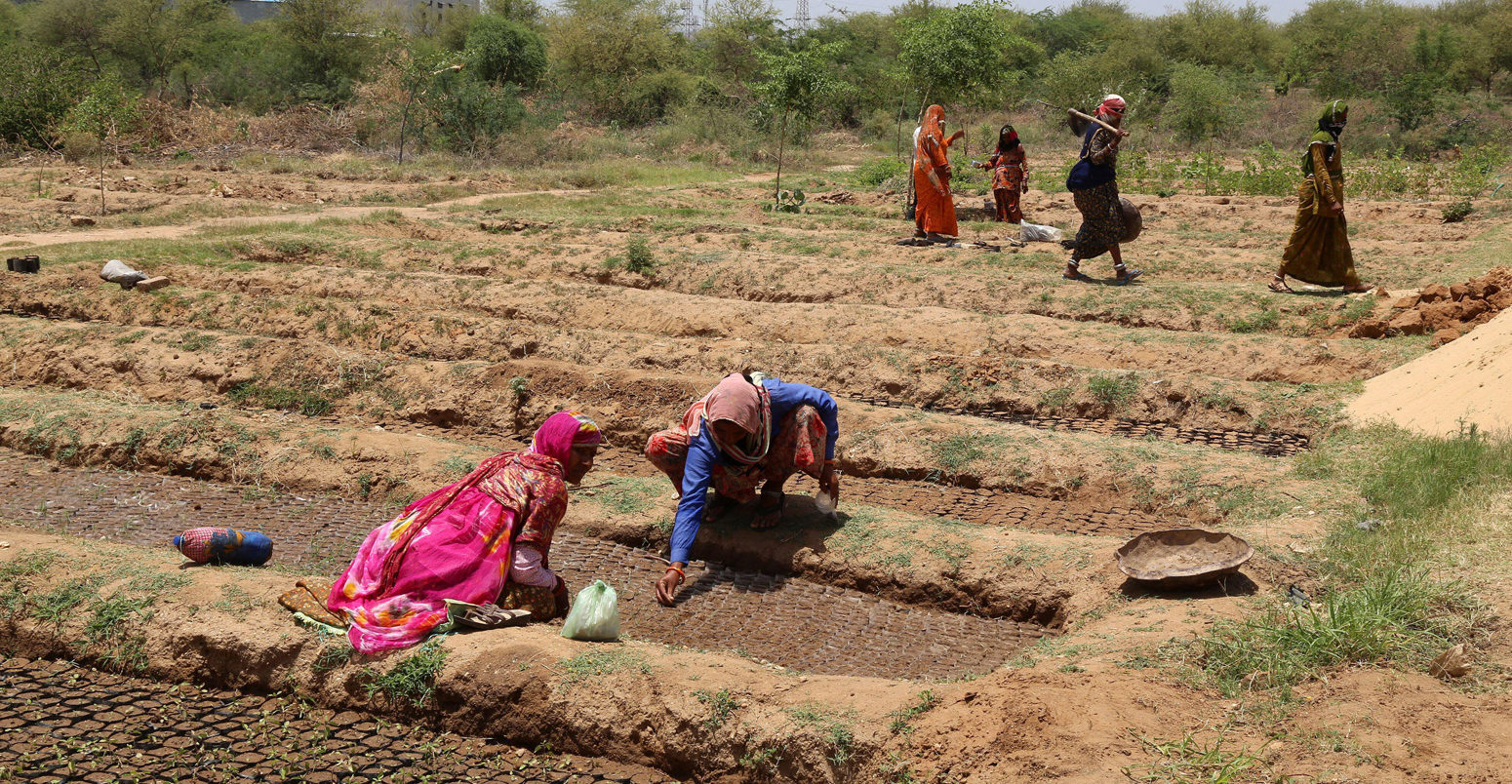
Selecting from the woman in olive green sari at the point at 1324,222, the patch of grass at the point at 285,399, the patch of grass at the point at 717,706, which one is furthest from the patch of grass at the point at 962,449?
the woman in olive green sari at the point at 1324,222

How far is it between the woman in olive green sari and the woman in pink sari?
280 inches

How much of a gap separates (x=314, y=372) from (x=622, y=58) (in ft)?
94.0

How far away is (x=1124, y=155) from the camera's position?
21.3 m

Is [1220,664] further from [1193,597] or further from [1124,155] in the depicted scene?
[1124,155]

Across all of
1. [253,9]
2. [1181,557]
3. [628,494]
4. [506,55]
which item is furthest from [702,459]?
[253,9]

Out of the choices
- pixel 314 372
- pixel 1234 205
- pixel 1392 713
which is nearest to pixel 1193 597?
pixel 1392 713

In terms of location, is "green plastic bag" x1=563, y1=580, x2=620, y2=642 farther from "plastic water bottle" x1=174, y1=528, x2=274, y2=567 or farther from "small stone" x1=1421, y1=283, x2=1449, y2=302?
"small stone" x1=1421, y1=283, x2=1449, y2=302

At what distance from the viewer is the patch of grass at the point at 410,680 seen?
3.77 m

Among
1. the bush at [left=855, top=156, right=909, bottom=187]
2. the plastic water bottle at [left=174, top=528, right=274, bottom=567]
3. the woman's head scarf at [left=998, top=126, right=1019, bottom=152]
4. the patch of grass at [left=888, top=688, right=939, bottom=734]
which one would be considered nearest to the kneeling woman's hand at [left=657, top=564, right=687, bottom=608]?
the patch of grass at [left=888, top=688, right=939, bottom=734]

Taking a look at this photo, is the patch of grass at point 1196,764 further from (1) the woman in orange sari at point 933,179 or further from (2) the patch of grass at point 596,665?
(1) the woman in orange sari at point 933,179

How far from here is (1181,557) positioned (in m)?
4.50

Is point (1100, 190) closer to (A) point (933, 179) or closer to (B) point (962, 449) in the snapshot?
(A) point (933, 179)

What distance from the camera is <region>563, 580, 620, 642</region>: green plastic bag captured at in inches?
158

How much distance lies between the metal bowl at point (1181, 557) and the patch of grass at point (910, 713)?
1332mm
